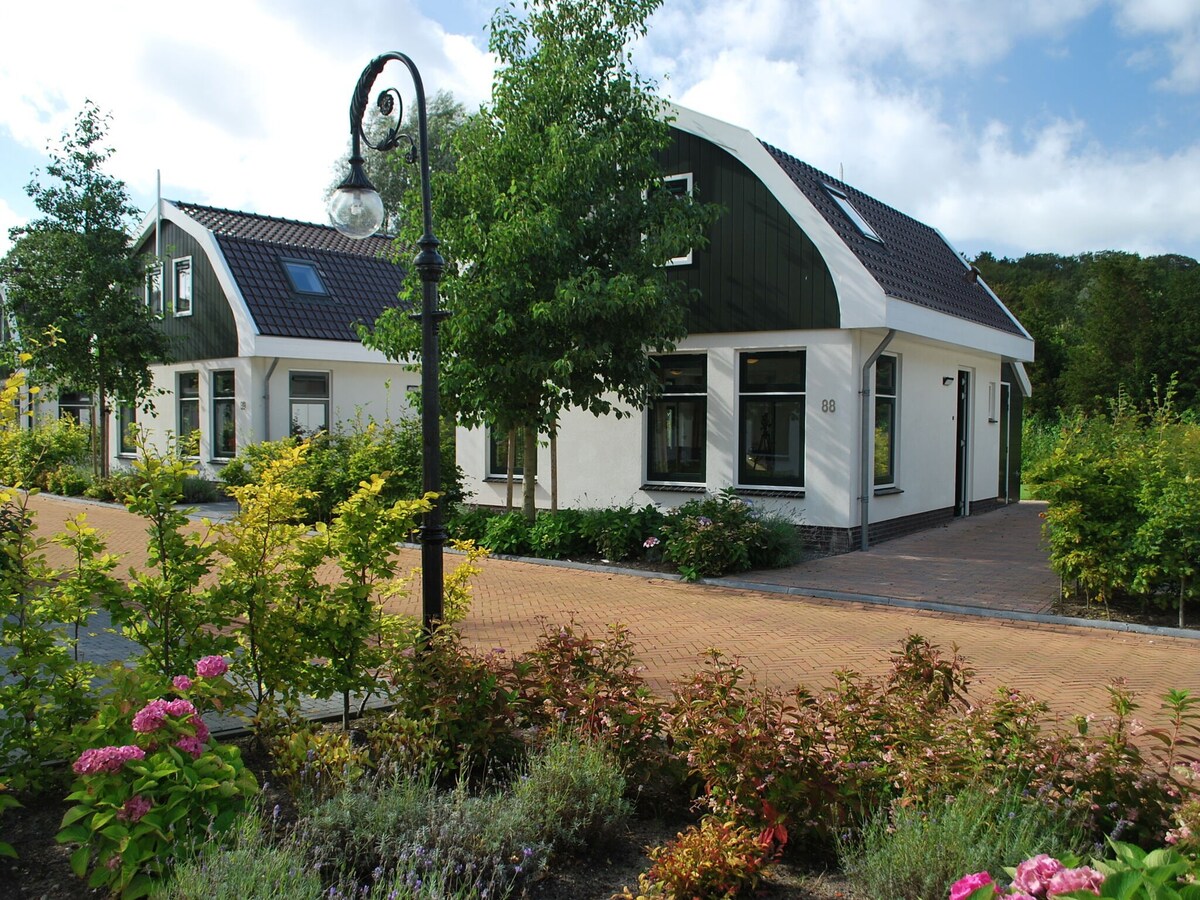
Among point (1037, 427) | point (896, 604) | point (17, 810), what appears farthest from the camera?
point (1037, 427)

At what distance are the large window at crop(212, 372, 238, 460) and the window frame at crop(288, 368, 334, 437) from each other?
1.21 meters

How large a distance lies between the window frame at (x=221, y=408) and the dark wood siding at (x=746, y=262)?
11.3m

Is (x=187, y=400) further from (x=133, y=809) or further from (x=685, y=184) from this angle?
(x=133, y=809)

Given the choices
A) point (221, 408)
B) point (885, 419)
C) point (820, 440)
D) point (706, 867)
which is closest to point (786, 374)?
point (820, 440)

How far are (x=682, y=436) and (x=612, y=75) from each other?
16.3 feet

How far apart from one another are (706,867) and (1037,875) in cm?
109

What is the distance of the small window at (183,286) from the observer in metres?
21.6

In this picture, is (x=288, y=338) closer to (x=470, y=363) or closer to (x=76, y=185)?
(x=76, y=185)

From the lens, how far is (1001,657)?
7441mm

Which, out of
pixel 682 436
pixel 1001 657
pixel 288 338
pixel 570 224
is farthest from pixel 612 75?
pixel 288 338

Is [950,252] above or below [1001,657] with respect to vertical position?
above

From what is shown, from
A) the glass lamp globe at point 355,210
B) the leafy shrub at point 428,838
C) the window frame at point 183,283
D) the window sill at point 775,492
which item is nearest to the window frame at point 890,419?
the window sill at point 775,492

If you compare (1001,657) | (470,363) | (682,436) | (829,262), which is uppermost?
(829,262)

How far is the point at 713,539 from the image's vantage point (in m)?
11.0
